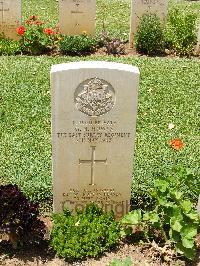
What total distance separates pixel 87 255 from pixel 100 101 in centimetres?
146

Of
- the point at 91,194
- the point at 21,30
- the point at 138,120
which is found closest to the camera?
the point at 91,194

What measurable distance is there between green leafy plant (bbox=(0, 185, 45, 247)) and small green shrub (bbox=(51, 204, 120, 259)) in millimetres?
213

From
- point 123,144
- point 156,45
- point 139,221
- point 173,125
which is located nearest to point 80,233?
point 139,221

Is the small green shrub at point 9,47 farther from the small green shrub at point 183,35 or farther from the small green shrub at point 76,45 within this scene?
the small green shrub at point 183,35

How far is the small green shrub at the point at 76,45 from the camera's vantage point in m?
10.0

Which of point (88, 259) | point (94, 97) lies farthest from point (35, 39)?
point (88, 259)

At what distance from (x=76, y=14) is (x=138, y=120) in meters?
4.05

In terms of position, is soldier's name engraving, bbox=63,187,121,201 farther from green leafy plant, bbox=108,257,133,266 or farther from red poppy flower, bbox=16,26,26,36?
red poppy flower, bbox=16,26,26,36

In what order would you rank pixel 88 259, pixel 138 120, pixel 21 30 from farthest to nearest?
pixel 21 30 → pixel 138 120 → pixel 88 259

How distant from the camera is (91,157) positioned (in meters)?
4.91

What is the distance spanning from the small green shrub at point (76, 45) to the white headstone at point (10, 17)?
1.07m

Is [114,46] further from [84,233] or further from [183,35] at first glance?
[84,233]

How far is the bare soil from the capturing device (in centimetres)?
468

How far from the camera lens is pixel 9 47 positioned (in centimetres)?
998
